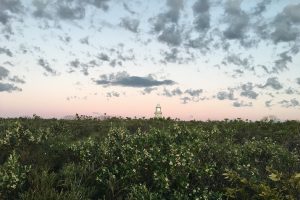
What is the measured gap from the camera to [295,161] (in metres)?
12.2

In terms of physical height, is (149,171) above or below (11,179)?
above

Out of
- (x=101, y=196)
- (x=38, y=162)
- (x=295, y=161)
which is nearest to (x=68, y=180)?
(x=101, y=196)

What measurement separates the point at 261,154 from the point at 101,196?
203 inches

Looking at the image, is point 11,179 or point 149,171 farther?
point 149,171

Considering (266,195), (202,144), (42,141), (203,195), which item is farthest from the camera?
(42,141)

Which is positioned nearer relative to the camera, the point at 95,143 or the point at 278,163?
the point at 278,163

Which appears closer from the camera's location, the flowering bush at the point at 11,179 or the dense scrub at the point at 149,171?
the dense scrub at the point at 149,171

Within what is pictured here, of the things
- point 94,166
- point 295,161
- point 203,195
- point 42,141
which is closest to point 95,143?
point 94,166

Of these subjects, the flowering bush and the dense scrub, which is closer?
the dense scrub

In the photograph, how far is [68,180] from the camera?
10844 millimetres

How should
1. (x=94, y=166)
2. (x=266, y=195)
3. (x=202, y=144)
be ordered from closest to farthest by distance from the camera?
(x=266, y=195)
(x=94, y=166)
(x=202, y=144)

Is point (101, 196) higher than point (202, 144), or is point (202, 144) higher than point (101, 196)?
point (202, 144)

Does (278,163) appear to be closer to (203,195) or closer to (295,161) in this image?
(295,161)

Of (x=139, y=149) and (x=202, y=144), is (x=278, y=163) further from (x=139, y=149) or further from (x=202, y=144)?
(x=139, y=149)
